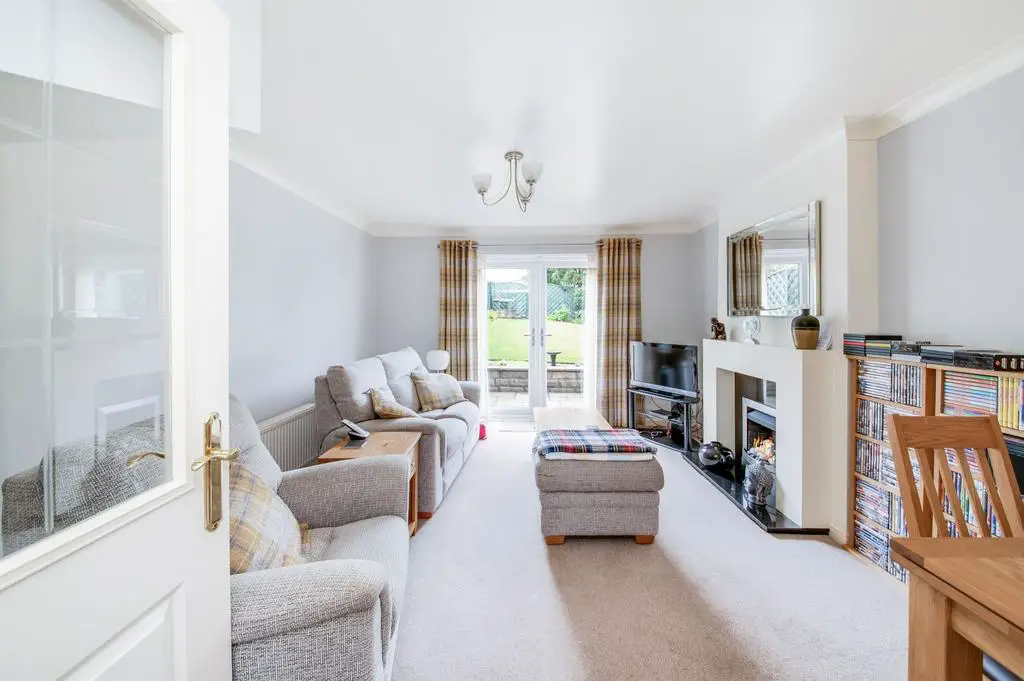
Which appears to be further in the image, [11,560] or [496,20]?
[496,20]

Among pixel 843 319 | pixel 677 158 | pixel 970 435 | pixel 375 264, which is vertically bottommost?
pixel 970 435

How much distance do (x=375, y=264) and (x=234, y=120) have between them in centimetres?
423

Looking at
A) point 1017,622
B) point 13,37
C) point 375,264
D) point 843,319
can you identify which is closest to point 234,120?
point 13,37

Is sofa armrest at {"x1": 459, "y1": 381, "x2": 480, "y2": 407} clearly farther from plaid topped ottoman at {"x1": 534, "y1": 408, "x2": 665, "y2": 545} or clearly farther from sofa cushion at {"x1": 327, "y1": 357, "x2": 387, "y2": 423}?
plaid topped ottoman at {"x1": 534, "y1": 408, "x2": 665, "y2": 545}

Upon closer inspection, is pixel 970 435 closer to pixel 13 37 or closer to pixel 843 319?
pixel 843 319

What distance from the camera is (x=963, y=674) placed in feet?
3.20

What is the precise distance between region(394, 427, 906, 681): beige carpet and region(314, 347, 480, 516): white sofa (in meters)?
0.31

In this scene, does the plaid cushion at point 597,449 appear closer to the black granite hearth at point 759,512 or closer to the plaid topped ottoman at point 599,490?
the plaid topped ottoman at point 599,490

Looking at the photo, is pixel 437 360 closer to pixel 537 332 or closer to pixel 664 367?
pixel 537 332

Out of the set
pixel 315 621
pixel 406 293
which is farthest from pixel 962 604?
pixel 406 293

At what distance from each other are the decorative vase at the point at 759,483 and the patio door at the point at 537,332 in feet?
8.08

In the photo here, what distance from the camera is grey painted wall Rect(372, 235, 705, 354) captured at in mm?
5125

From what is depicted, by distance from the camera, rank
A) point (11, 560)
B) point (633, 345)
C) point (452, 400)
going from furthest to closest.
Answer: point (633, 345), point (452, 400), point (11, 560)

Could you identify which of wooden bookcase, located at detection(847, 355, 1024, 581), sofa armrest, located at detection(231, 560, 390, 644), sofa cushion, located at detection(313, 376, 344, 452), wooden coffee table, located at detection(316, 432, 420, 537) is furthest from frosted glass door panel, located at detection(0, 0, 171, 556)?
wooden bookcase, located at detection(847, 355, 1024, 581)
